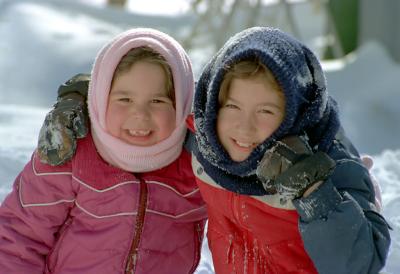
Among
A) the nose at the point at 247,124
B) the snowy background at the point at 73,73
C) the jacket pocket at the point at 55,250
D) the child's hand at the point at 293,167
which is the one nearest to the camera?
the child's hand at the point at 293,167

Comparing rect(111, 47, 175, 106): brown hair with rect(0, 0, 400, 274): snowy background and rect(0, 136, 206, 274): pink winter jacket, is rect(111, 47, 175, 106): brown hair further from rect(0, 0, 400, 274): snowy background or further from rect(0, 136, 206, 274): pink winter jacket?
Result: rect(0, 0, 400, 274): snowy background

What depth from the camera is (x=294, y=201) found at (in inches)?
69.8

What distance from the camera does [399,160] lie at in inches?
140

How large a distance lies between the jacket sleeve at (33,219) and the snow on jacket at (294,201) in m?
0.39

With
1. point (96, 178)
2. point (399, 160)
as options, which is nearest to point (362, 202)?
point (96, 178)

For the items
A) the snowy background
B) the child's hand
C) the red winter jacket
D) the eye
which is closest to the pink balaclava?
the red winter jacket

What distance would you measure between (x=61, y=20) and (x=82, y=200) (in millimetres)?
4691

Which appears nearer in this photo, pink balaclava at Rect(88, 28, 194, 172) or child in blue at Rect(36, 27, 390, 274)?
child in blue at Rect(36, 27, 390, 274)

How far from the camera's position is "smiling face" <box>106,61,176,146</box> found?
6.89 feet

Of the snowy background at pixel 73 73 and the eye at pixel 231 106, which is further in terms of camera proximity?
the snowy background at pixel 73 73

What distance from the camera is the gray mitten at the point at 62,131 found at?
210 cm

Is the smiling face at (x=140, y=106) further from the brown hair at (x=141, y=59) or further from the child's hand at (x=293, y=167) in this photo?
the child's hand at (x=293, y=167)

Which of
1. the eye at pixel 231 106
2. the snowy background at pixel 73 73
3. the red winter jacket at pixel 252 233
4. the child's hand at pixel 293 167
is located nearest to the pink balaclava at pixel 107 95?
the red winter jacket at pixel 252 233

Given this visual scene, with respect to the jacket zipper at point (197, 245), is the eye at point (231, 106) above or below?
above
